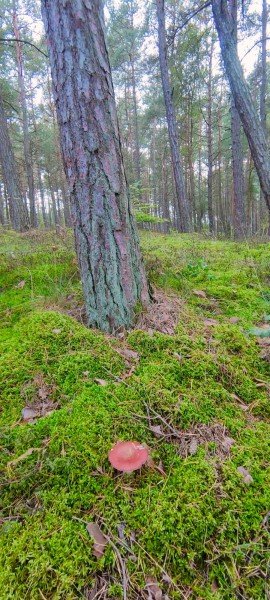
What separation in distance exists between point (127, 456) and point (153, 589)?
1.52 feet

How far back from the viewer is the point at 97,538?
1244 mm

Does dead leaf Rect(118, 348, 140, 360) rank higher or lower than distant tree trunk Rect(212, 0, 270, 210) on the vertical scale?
lower

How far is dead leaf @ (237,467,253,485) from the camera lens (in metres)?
1.45

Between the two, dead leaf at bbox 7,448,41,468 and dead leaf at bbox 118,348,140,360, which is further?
dead leaf at bbox 118,348,140,360

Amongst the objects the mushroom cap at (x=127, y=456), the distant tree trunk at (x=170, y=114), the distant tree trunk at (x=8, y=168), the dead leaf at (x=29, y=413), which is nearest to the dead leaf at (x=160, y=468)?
the mushroom cap at (x=127, y=456)

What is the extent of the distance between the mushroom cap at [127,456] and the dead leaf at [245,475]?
47cm

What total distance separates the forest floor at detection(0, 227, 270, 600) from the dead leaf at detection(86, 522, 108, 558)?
1 cm

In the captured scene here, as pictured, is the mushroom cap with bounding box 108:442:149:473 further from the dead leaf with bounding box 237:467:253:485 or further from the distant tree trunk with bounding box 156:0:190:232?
the distant tree trunk with bounding box 156:0:190:232

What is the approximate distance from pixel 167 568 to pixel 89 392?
3.03 ft

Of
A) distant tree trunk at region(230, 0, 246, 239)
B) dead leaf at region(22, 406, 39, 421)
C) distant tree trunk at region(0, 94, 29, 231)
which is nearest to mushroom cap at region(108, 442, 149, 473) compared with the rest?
dead leaf at region(22, 406, 39, 421)

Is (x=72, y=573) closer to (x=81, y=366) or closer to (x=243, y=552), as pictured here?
(x=243, y=552)

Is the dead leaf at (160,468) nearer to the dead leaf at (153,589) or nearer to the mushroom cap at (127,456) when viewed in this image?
the mushroom cap at (127,456)

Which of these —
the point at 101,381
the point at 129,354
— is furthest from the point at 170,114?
the point at 101,381

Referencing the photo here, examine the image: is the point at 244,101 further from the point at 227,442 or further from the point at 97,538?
the point at 97,538
